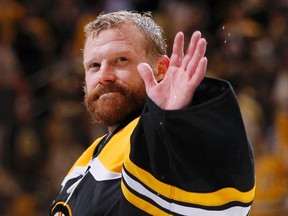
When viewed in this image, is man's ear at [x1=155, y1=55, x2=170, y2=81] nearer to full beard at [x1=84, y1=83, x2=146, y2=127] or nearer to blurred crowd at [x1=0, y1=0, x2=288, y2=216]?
full beard at [x1=84, y1=83, x2=146, y2=127]

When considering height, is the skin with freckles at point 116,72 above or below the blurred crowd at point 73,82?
above

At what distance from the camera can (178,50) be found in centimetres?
173

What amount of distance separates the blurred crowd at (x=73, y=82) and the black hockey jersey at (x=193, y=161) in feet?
10.9

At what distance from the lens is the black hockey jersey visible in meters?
1.68

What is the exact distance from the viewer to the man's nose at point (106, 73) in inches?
83.8

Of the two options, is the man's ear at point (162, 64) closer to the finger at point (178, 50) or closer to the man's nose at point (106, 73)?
the man's nose at point (106, 73)

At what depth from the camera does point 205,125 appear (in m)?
1.68

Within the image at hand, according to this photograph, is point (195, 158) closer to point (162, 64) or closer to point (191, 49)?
point (191, 49)

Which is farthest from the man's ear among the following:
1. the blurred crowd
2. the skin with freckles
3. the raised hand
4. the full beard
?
the blurred crowd

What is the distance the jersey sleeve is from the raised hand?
0.09 ft

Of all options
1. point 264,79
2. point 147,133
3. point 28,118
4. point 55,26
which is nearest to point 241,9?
point 264,79

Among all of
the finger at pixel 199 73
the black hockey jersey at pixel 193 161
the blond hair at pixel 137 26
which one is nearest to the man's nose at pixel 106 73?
the blond hair at pixel 137 26

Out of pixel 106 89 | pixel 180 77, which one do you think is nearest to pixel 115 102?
pixel 106 89

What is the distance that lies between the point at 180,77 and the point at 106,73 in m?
0.45
